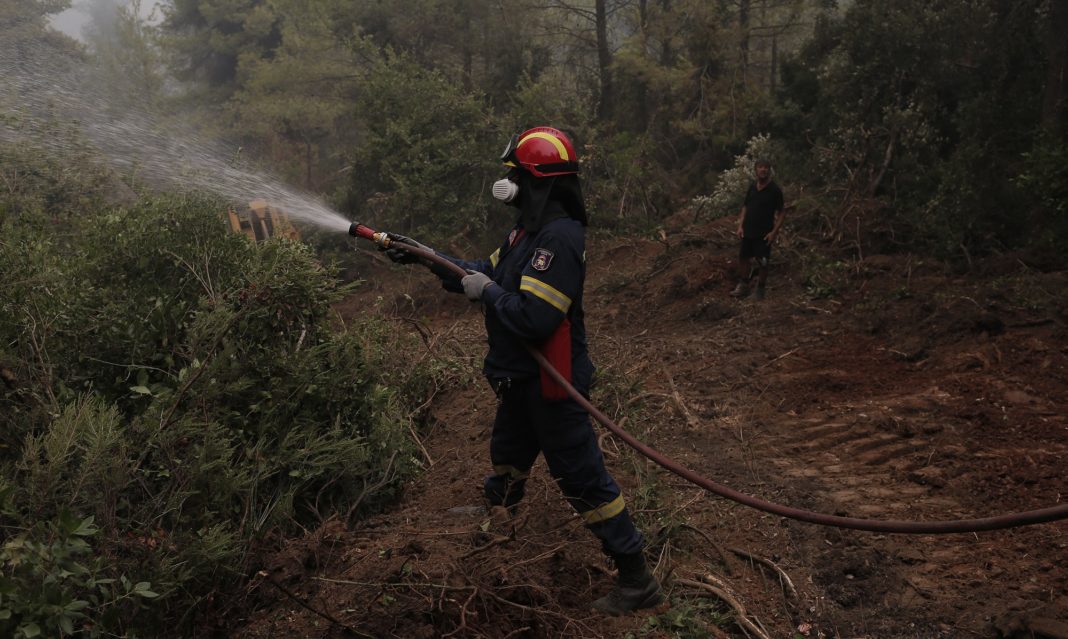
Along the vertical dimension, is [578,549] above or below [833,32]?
below

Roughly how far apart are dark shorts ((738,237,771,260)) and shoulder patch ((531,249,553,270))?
22.3 ft

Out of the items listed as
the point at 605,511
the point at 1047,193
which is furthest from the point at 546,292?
Answer: the point at 1047,193

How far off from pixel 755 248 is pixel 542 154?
6.71 metres

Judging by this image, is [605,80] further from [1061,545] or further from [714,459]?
[1061,545]

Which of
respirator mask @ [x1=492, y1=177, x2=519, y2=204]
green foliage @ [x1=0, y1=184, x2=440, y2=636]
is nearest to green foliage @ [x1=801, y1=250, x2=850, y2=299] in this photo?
green foliage @ [x1=0, y1=184, x2=440, y2=636]

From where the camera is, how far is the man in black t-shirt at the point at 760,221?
30.6 ft

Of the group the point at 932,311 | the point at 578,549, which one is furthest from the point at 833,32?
the point at 578,549

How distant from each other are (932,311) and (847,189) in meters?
3.96

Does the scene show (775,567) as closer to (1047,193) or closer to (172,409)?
(172,409)

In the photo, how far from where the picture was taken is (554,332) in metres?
3.52

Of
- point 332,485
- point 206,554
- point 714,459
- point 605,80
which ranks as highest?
point 605,80

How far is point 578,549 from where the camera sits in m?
4.00

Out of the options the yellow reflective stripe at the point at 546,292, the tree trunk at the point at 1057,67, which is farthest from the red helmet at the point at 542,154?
the tree trunk at the point at 1057,67

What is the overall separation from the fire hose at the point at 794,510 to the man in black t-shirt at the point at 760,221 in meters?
6.34
